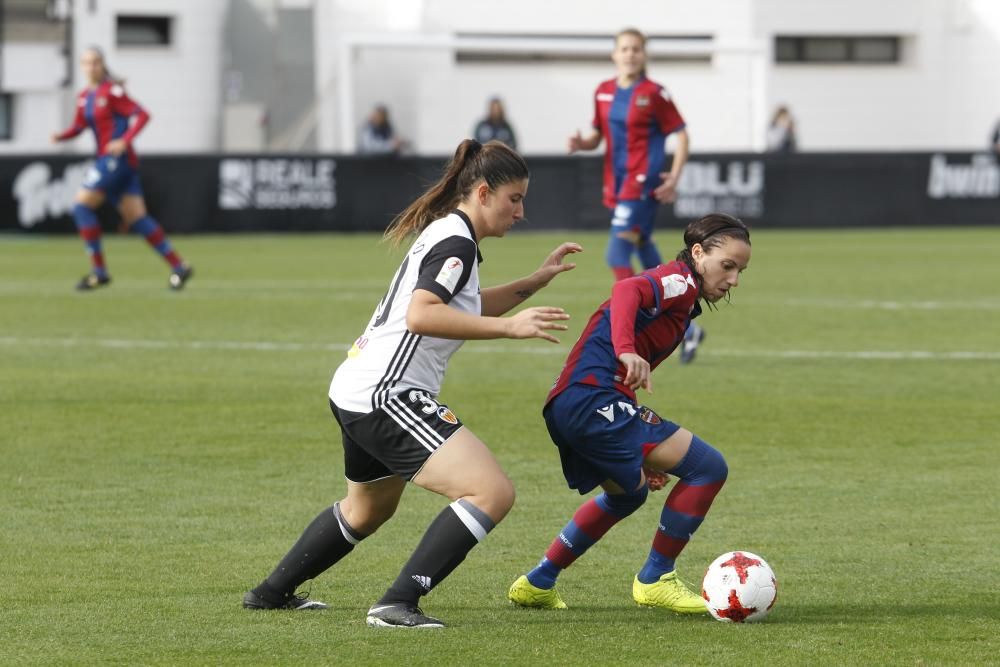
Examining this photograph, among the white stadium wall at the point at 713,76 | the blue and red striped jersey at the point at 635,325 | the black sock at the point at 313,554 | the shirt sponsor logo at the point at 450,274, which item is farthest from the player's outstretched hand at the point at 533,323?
the white stadium wall at the point at 713,76

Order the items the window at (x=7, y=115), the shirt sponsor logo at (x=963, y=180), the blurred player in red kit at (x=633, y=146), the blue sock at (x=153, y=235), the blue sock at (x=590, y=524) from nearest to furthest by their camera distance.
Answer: the blue sock at (x=590, y=524), the blurred player in red kit at (x=633, y=146), the blue sock at (x=153, y=235), the shirt sponsor logo at (x=963, y=180), the window at (x=7, y=115)

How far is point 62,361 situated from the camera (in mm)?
11992

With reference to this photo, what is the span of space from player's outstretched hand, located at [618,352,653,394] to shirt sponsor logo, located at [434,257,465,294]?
1.98ft

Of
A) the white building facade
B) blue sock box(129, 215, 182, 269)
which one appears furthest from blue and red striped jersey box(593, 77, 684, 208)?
the white building facade

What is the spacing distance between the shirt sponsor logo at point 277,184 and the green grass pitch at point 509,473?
10486 millimetres

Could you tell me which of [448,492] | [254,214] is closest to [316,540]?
[448,492]

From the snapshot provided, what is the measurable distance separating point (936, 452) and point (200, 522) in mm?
3805

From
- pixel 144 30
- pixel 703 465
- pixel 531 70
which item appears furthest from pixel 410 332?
pixel 144 30

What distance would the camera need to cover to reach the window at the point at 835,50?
Answer: 39625 millimetres

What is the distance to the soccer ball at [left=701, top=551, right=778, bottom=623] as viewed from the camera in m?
5.39

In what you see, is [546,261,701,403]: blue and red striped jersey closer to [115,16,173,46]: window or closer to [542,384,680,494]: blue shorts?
[542,384,680,494]: blue shorts

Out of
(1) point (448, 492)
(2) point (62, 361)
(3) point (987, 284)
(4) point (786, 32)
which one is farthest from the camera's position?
(4) point (786, 32)

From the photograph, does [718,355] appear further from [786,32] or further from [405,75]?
[786,32]

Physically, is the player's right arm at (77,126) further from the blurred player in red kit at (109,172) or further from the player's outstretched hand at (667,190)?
the player's outstretched hand at (667,190)
